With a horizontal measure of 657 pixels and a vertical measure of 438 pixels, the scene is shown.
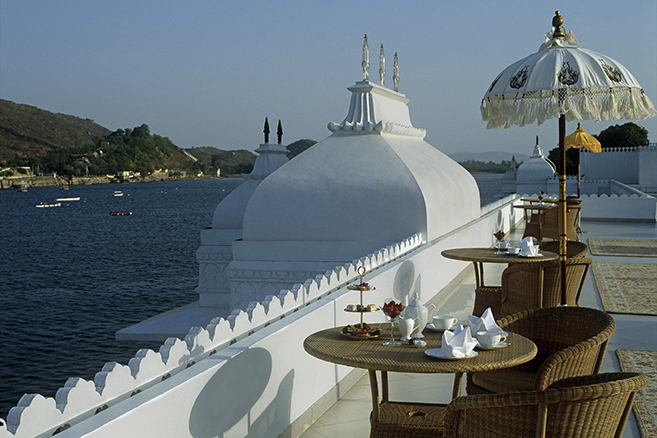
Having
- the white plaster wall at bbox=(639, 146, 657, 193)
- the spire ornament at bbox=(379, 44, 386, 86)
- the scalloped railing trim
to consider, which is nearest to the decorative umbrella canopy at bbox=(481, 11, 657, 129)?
the scalloped railing trim

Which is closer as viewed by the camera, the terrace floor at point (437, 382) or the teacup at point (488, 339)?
the teacup at point (488, 339)

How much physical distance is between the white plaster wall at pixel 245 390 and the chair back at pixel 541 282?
5.02 ft

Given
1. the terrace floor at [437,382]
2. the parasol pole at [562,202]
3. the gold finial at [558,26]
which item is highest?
the gold finial at [558,26]

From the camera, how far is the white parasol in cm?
596

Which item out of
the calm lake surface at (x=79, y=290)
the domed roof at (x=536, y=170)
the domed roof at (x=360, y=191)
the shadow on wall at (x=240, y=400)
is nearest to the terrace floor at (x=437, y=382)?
the shadow on wall at (x=240, y=400)

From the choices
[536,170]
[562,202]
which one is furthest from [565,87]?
[536,170]

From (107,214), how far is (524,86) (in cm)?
8680

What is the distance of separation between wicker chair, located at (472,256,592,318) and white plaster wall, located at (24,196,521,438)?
→ 4.97 ft

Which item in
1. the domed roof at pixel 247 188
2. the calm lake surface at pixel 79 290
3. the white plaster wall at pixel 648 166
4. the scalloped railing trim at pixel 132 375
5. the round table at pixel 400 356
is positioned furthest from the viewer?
the white plaster wall at pixel 648 166

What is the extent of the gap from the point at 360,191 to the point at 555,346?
7.60 m

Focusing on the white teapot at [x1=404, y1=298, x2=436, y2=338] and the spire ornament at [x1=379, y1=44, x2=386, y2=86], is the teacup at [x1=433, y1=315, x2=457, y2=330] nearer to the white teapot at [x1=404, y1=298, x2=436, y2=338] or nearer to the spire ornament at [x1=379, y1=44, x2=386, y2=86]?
the white teapot at [x1=404, y1=298, x2=436, y2=338]

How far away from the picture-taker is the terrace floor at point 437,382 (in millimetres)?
4480

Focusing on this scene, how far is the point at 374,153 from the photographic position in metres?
12.2

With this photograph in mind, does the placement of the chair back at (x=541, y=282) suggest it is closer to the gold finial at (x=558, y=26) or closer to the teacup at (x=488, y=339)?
the gold finial at (x=558, y=26)
